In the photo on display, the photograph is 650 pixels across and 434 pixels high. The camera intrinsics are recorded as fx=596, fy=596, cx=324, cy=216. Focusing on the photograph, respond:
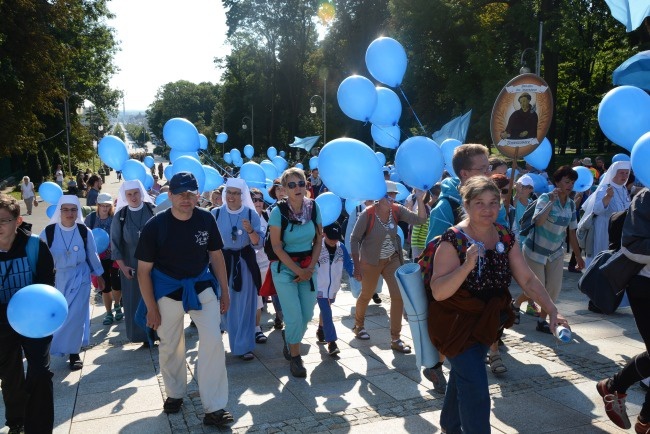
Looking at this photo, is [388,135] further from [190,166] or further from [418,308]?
[418,308]

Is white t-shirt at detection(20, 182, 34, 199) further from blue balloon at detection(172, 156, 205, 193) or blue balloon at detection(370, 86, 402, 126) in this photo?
blue balloon at detection(370, 86, 402, 126)

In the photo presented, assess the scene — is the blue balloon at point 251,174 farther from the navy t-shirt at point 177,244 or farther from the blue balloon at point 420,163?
the navy t-shirt at point 177,244

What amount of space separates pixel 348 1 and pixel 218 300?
3937 centimetres

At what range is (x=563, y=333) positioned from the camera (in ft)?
10.9

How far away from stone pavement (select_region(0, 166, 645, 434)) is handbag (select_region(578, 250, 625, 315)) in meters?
0.92

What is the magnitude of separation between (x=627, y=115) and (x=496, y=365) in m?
2.45

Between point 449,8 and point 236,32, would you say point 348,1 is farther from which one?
point 449,8

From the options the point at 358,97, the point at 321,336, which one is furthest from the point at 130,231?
the point at 358,97

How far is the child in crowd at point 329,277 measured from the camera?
20.2 ft

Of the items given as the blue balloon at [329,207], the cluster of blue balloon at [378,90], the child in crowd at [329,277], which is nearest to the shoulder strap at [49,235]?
the child in crowd at [329,277]

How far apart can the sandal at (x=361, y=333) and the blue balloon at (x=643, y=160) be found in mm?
3688

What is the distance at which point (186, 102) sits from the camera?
10925cm

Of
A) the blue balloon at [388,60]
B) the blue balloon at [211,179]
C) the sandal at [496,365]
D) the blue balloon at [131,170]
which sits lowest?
the sandal at [496,365]

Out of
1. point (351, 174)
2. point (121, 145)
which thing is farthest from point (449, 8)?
point (351, 174)
